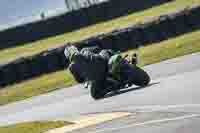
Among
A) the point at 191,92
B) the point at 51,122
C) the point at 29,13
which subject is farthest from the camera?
the point at 29,13

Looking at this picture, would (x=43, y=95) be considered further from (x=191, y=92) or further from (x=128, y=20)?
(x=128, y=20)

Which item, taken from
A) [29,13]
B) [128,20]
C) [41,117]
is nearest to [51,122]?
[41,117]

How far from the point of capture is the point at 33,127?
16.5 meters

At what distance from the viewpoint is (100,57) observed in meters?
18.2

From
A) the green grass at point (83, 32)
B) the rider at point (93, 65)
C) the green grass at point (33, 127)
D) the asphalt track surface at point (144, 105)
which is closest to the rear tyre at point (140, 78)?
the asphalt track surface at point (144, 105)

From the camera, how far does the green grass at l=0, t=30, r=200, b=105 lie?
82.2 ft

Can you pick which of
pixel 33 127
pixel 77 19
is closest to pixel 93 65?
pixel 33 127

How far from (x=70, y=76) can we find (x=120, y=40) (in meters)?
3.76

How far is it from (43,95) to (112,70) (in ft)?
21.9

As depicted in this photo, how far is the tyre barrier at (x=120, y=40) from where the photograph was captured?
29406 mm

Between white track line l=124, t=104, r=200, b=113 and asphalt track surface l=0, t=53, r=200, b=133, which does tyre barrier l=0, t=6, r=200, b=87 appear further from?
white track line l=124, t=104, r=200, b=113

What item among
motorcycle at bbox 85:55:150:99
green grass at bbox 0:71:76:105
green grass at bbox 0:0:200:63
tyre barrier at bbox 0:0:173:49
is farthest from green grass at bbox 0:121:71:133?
tyre barrier at bbox 0:0:173:49

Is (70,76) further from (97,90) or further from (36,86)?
(97,90)

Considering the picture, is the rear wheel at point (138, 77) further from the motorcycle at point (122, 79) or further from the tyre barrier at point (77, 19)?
the tyre barrier at point (77, 19)
